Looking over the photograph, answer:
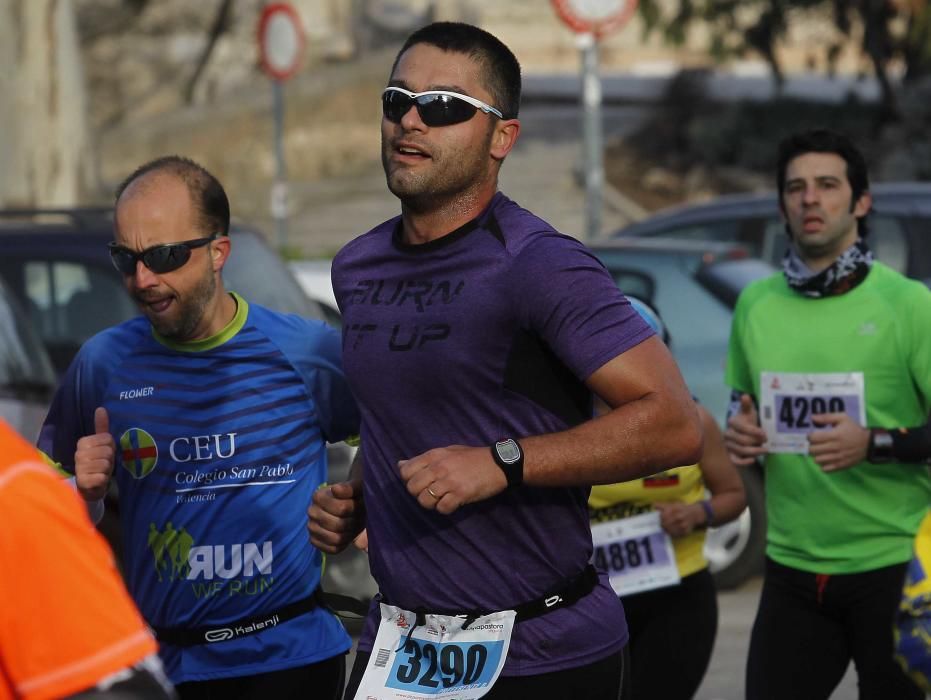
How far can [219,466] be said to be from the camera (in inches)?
170

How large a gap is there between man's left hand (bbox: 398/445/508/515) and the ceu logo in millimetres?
1211

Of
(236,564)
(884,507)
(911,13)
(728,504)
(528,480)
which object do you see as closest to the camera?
(528,480)

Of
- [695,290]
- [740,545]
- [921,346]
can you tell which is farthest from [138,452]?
[695,290]

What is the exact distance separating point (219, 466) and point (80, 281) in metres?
3.48

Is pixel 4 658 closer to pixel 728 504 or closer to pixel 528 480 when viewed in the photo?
pixel 528 480

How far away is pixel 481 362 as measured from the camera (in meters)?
3.41

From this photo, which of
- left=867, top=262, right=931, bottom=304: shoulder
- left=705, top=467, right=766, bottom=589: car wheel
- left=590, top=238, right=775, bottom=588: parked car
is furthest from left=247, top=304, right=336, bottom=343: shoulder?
left=590, top=238, right=775, bottom=588: parked car

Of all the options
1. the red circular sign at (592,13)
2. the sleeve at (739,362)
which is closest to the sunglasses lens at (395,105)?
the sleeve at (739,362)

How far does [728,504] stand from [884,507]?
552mm

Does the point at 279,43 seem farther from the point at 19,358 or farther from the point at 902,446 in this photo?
the point at 902,446

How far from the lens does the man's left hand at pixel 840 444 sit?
5.00 metres

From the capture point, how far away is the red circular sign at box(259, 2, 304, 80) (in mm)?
15055

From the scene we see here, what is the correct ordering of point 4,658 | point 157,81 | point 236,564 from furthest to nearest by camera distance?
point 157,81 → point 236,564 → point 4,658

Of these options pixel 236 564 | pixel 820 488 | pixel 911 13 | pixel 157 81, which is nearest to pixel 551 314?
pixel 236 564
